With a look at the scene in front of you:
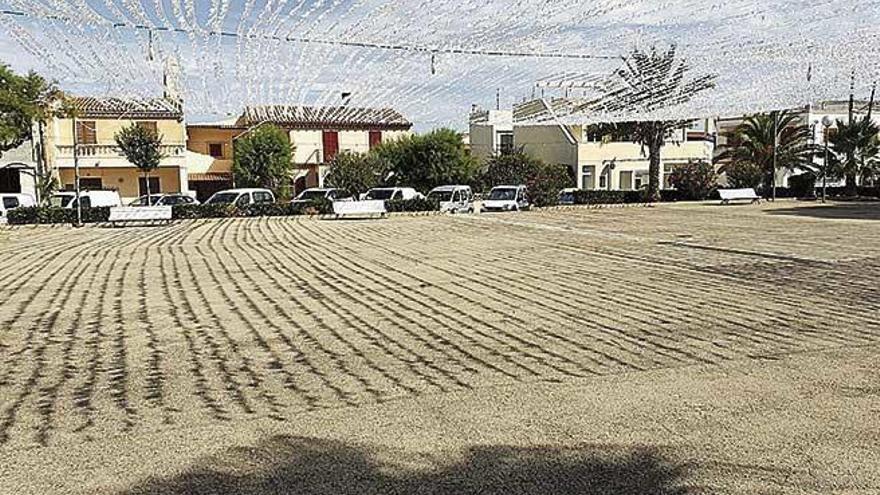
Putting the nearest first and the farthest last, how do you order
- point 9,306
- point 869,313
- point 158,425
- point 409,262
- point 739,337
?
1. point 158,425
2. point 739,337
3. point 869,313
4. point 9,306
5. point 409,262

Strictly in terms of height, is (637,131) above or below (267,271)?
above

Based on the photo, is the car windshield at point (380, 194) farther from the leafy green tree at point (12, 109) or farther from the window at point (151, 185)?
the leafy green tree at point (12, 109)

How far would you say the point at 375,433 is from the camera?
4492 millimetres

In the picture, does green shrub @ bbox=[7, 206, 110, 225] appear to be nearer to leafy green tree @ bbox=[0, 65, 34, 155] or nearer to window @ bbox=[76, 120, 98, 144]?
leafy green tree @ bbox=[0, 65, 34, 155]

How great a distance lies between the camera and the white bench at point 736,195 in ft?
110

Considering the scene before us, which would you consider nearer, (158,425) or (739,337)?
(158,425)

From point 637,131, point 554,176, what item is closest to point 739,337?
point 554,176

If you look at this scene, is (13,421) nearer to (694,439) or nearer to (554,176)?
(694,439)

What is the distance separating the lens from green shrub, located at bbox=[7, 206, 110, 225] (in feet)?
78.6

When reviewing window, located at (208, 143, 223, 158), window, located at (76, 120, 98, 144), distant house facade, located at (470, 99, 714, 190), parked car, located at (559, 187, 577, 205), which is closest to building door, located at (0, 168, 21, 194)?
window, located at (76, 120, 98, 144)

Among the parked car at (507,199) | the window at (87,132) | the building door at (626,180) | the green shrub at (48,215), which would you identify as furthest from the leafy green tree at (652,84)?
the window at (87,132)

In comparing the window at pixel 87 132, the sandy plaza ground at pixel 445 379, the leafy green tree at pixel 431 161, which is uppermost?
the window at pixel 87 132

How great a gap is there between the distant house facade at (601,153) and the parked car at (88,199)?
20.3 meters

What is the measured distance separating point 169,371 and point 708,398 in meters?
3.73
